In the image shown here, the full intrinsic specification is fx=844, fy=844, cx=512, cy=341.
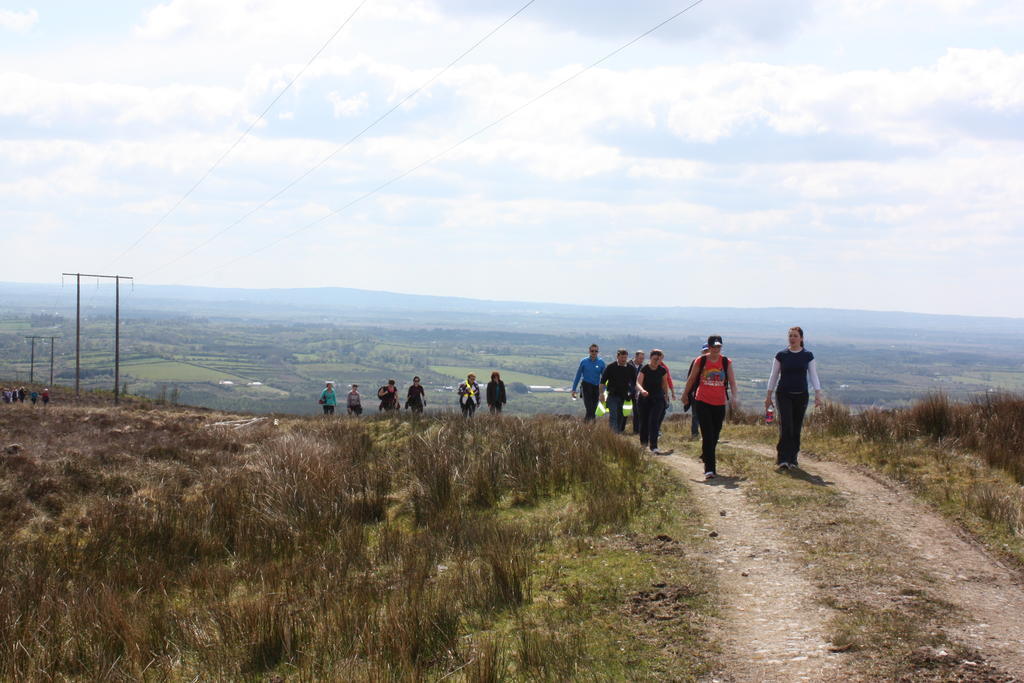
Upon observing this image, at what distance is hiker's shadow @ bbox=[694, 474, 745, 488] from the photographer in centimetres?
1004

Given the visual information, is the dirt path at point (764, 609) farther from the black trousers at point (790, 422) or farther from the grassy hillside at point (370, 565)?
the black trousers at point (790, 422)

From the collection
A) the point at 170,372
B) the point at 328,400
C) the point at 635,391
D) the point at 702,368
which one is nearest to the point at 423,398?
the point at 328,400

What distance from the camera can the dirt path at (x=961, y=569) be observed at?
5.24 metres

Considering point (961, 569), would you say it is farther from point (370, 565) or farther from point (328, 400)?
point (328, 400)

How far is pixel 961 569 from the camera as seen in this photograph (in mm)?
6680

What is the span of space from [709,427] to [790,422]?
3.32 feet

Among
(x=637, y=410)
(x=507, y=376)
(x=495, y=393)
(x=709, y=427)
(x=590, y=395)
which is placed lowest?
(x=507, y=376)

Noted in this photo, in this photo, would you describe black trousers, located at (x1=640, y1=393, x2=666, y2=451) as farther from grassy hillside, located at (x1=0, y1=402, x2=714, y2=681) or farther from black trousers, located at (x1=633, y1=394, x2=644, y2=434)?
grassy hillside, located at (x1=0, y1=402, x2=714, y2=681)

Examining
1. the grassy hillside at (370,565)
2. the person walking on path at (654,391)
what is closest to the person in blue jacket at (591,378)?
the grassy hillside at (370,565)

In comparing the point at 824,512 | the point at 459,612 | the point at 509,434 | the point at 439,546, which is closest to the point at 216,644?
the point at 459,612

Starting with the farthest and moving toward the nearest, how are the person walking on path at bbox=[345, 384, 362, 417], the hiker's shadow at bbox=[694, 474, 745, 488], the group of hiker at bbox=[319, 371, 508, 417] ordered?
1. the person walking on path at bbox=[345, 384, 362, 417]
2. the group of hiker at bbox=[319, 371, 508, 417]
3. the hiker's shadow at bbox=[694, 474, 745, 488]

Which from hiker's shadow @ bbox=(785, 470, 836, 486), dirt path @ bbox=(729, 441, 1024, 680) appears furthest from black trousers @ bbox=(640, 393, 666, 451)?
dirt path @ bbox=(729, 441, 1024, 680)

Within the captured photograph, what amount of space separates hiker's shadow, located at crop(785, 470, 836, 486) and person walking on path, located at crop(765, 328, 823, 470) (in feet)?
0.73

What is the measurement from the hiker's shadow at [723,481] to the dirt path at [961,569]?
1090mm
